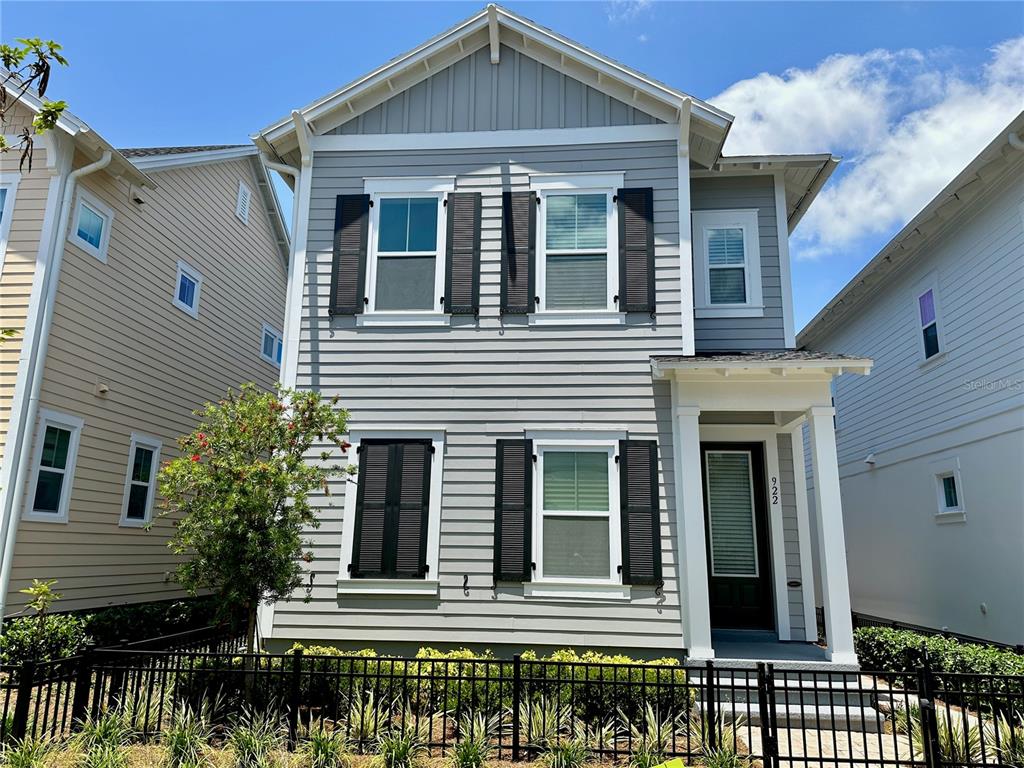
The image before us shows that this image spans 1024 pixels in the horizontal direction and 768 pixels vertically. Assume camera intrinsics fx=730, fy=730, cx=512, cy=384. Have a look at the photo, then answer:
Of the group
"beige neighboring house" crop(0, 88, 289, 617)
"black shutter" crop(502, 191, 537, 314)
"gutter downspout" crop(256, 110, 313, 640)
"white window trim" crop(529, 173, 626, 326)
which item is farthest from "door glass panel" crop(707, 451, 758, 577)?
"beige neighboring house" crop(0, 88, 289, 617)

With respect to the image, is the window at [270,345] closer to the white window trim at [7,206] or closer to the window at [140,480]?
the window at [140,480]

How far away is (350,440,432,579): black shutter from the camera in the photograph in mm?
8586

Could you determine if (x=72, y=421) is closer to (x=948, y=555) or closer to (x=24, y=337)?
(x=24, y=337)

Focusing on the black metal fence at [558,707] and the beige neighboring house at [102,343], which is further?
the beige neighboring house at [102,343]

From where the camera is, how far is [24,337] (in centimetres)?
977

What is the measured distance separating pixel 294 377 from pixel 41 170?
5053 mm

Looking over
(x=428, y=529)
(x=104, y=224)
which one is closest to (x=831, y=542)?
(x=428, y=529)

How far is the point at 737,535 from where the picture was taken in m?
9.78

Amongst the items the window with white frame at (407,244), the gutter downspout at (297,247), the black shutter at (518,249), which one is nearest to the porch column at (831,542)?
the black shutter at (518,249)

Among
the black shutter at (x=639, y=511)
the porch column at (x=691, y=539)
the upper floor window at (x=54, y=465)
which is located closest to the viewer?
the porch column at (x=691, y=539)

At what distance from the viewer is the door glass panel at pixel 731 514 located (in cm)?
970

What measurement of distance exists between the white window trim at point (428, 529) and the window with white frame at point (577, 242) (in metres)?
2.23

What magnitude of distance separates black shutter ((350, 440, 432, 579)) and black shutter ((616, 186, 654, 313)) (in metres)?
3.12

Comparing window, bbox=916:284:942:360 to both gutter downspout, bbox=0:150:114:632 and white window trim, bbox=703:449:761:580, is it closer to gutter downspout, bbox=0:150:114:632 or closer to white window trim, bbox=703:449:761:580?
white window trim, bbox=703:449:761:580
